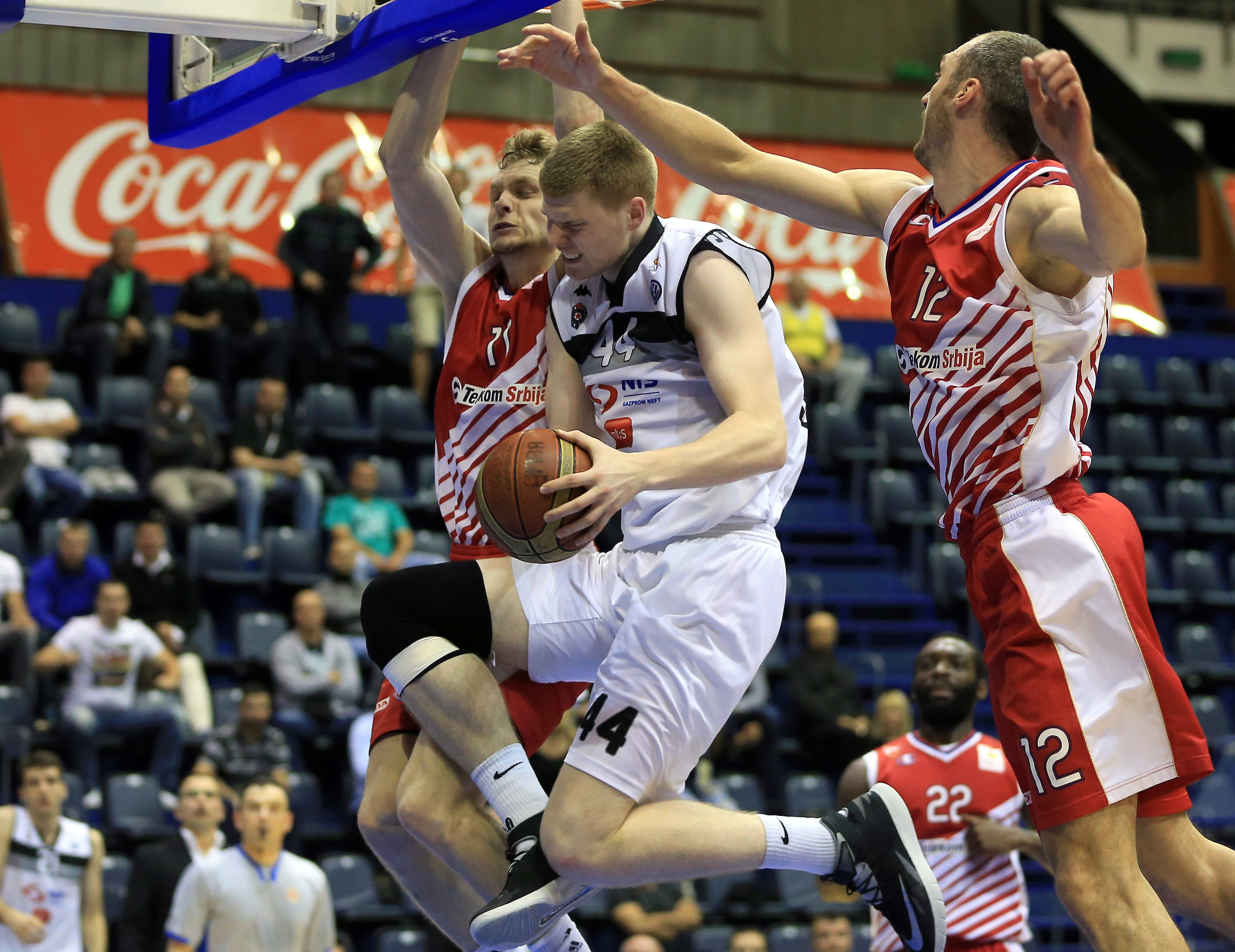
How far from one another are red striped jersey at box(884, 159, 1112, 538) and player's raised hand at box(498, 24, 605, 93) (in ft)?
3.54

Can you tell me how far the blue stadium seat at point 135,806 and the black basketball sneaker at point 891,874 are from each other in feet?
22.3

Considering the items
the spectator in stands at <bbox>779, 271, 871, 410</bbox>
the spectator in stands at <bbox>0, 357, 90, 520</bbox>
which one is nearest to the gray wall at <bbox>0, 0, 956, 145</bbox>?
the spectator in stands at <bbox>779, 271, 871, 410</bbox>

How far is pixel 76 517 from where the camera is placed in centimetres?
1308

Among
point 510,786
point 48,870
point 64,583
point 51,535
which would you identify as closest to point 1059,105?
point 510,786

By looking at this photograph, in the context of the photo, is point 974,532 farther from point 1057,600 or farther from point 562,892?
point 562,892

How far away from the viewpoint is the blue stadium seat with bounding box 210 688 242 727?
11.4 m

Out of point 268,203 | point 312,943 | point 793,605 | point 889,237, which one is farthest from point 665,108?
point 268,203

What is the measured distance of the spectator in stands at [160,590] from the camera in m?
11.7

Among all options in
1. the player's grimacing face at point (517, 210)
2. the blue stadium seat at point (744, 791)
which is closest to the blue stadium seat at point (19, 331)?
the blue stadium seat at point (744, 791)

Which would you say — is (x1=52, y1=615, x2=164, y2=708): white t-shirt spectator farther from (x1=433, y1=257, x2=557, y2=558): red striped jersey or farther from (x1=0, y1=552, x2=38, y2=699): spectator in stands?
(x1=433, y1=257, x2=557, y2=558): red striped jersey

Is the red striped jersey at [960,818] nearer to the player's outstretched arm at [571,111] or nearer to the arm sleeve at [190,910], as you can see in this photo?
the player's outstretched arm at [571,111]

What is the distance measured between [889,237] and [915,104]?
17.0 m

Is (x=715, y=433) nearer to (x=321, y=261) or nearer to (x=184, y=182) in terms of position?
(x=321, y=261)

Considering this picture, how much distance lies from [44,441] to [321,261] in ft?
10.4
